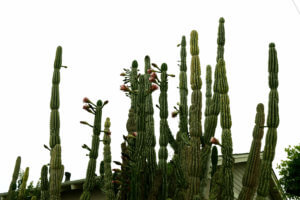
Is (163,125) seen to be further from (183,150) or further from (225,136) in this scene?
(225,136)

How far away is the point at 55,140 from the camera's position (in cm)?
631

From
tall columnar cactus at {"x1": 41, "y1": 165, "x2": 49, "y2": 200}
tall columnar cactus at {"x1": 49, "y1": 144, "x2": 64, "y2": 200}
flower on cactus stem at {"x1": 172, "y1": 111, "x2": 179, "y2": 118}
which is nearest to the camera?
tall columnar cactus at {"x1": 49, "y1": 144, "x2": 64, "y2": 200}

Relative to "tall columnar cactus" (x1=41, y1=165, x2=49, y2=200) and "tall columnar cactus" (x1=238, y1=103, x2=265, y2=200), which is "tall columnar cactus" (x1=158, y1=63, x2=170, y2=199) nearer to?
"tall columnar cactus" (x1=238, y1=103, x2=265, y2=200)

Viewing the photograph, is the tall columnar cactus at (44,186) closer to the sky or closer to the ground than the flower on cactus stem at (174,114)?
closer to the ground

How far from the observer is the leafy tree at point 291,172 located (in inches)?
389

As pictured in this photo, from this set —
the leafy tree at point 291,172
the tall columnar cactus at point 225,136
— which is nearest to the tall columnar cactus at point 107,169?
the tall columnar cactus at point 225,136

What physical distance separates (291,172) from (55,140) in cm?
657

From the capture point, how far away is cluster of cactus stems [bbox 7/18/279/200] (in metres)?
5.43

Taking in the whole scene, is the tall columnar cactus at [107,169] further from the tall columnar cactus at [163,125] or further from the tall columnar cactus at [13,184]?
the tall columnar cactus at [13,184]

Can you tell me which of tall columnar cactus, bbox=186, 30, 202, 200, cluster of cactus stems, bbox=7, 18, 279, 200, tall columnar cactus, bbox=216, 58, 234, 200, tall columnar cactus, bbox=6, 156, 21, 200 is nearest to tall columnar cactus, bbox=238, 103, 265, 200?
cluster of cactus stems, bbox=7, 18, 279, 200

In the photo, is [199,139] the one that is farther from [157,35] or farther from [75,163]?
[157,35]

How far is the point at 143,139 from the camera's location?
5.72 metres

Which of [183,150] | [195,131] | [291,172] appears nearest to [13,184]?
[183,150]

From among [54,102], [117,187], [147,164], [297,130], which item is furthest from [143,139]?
[297,130]
